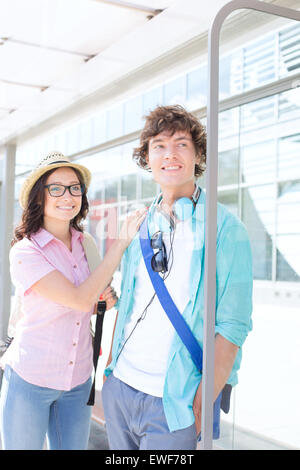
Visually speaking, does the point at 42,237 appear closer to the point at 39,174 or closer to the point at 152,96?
the point at 39,174

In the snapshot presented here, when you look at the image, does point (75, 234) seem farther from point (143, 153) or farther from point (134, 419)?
point (134, 419)

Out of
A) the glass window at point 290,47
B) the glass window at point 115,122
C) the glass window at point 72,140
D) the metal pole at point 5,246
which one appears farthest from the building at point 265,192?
the metal pole at point 5,246

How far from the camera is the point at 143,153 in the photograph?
6.52ft

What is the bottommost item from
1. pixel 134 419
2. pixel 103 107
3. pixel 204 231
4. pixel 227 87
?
pixel 134 419

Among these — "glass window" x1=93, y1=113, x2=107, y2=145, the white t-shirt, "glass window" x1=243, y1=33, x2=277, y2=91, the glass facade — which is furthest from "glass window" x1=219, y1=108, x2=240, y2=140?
"glass window" x1=93, y1=113, x2=107, y2=145

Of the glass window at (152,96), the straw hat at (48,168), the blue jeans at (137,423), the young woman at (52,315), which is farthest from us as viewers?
the glass window at (152,96)

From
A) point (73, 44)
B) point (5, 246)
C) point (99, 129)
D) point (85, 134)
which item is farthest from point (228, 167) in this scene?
point (5, 246)

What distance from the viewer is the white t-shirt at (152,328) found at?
1721 millimetres

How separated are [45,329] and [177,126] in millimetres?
972

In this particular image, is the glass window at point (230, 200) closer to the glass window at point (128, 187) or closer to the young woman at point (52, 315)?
the young woman at point (52, 315)

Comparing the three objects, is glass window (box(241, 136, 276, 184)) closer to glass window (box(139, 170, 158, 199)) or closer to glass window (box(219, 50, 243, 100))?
glass window (box(219, 50, 243, 100))

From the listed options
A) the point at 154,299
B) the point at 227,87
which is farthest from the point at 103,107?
the point at 154,299

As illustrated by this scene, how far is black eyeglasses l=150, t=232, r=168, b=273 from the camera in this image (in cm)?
178

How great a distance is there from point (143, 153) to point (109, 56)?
1294 millimetres
